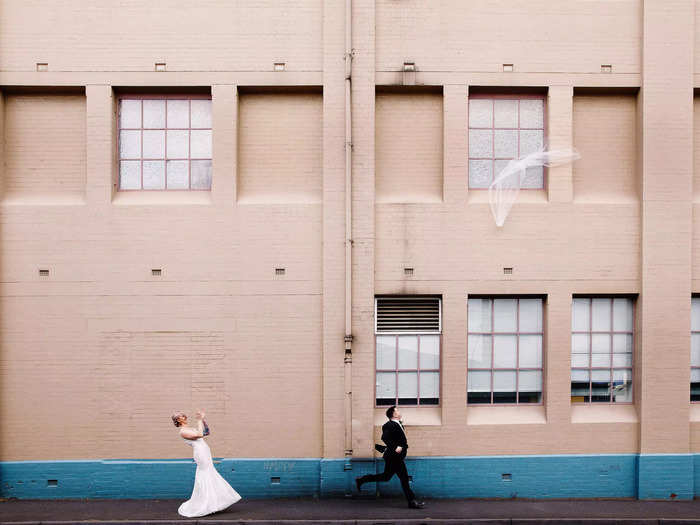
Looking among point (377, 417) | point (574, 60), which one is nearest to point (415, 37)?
point (574, 60)

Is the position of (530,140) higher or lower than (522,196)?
higher

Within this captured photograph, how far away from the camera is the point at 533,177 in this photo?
10328mm

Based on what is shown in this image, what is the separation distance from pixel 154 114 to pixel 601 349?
27.8 feet

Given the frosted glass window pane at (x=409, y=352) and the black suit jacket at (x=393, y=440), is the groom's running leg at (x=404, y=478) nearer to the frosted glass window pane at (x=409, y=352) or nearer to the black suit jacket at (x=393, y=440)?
the black suit jacket at (x=393, y=440)

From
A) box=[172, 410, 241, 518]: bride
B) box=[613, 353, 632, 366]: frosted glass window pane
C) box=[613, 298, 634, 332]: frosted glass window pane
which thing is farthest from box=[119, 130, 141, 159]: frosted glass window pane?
box=[613, 353, 632, 366]: frosted glass window pane

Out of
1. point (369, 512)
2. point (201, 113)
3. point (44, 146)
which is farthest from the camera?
point (201, 113)

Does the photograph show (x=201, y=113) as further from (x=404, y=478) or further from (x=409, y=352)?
(x=404, y=478)

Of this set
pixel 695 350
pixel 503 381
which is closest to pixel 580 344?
pixel 503 381

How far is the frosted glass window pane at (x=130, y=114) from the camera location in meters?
10.2

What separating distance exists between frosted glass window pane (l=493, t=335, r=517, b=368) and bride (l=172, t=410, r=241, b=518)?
474 centimetres

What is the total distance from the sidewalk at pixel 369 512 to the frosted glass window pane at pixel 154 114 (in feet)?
20.0

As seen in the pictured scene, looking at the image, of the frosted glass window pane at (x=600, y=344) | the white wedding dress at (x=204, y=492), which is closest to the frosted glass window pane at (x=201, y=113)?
the white wedding dress at (x=204, y=492)

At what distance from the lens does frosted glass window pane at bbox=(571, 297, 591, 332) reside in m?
10.3

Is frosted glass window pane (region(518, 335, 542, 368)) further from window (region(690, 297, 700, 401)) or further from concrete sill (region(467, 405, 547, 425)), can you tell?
window (region(690, 297, 700, 401))
